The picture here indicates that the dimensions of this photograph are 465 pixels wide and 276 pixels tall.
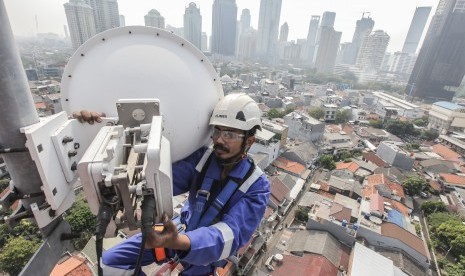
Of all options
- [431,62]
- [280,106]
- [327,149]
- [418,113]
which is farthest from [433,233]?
[431,62]

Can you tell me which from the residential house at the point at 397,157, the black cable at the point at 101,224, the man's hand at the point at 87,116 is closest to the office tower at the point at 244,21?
the residential house at the point at 397,157

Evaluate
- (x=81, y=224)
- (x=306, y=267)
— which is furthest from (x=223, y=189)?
(x=81, y=224)

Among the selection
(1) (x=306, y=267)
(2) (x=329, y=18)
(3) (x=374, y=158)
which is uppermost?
(2) (x=329, y=18)

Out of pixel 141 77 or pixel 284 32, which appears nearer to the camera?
pixel 141 77

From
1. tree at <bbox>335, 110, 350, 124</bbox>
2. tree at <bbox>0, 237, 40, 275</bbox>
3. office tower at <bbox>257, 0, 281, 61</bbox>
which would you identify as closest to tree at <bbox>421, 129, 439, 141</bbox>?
tree at <bbox>335, 110, 350, 124</bbox>

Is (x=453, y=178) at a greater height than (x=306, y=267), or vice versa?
(x=306, y=267)

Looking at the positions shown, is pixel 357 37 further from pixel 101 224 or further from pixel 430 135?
pixel 101 224

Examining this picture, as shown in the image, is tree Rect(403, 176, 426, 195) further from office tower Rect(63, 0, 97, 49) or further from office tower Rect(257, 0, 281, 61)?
office tower Rect(257, 0, 281, 61)
